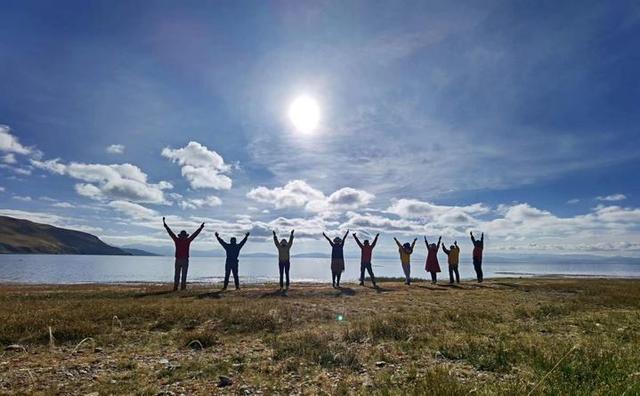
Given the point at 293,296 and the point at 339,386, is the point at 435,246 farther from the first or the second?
the point at 339,386

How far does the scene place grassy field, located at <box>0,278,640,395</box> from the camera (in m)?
6.90

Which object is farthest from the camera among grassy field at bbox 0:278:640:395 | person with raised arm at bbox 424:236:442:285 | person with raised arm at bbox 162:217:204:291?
person with raised arm at bbox 424:236:442:285

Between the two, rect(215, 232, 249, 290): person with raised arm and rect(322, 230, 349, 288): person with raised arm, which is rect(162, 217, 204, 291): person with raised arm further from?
rect(322, 230, 349, 288): person with raised arm

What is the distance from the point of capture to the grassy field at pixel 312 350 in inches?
272

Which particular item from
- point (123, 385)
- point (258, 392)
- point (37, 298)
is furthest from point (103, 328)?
point (37, 298)

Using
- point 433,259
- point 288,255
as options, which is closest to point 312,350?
point 288,255

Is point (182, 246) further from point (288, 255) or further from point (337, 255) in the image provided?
point (337, 255)

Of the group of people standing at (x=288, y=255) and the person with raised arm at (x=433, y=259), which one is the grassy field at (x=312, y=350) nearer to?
the group of people standing at (x=288, y=255)

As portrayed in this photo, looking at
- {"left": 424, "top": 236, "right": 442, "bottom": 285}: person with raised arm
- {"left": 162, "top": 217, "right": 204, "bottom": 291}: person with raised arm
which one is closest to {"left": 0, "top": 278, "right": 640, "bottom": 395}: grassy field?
{"left": 162, "top": 217, "right": 204, "bottom": 291}: person with raised arm

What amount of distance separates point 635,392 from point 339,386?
462 centimetres

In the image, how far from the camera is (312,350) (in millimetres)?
9133

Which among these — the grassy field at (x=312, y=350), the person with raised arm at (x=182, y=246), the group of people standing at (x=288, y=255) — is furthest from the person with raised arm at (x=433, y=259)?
the person with raised arm at (x=182, y=246)

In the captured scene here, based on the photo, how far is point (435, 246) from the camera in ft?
105

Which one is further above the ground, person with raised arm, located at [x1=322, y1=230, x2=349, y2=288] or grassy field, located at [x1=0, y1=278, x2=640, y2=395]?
person with raised arm, located at [x1=322, y1=230, x2=349, y2=288]
